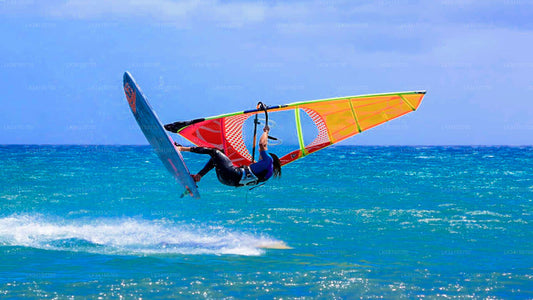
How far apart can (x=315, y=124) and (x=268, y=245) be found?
114 inches

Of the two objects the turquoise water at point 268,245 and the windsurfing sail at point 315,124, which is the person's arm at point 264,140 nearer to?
the windsurfing sail at point 315,124

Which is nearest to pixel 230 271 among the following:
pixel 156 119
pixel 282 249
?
pixel 282 249

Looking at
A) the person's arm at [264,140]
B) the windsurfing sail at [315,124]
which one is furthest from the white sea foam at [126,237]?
the person's arm at [264,140]

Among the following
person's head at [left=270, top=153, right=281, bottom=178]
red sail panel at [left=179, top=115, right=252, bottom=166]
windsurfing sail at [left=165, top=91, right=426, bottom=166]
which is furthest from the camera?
red sail panel at [left=179, top=115, right=252, bottom=166]

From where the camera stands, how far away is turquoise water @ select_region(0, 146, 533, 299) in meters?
8.77

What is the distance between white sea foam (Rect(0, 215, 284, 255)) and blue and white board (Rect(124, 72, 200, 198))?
2.62 m

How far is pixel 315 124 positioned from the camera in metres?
10.3

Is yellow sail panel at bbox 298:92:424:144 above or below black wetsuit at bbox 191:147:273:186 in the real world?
above

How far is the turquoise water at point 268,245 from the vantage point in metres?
8.77

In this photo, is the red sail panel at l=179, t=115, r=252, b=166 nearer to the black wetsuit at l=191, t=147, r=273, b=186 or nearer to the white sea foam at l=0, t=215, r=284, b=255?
the black wetsuit at l=191, t=147, r=273, b=186

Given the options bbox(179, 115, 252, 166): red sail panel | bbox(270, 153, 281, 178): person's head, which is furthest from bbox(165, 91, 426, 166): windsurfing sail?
bbox(270, 153, 281, 178): person's head

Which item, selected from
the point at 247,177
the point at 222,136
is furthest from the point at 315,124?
the point at 247,177

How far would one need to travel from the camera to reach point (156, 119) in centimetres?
825

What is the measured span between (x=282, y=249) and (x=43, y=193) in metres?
14.3
